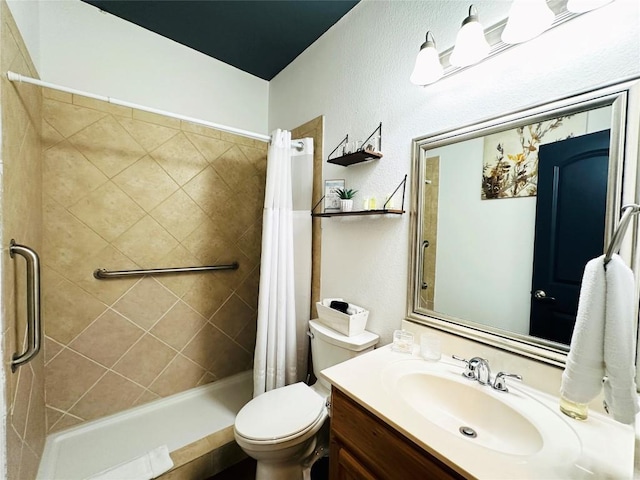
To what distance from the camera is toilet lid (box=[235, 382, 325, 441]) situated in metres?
1.09

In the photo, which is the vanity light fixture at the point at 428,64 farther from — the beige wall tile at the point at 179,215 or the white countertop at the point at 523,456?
the beige wall tile at the point at 179,215

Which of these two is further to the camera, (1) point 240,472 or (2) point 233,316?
(2) point 233,316

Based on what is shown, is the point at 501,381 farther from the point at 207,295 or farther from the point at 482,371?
the point at 207,295

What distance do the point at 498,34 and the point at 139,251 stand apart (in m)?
2.16

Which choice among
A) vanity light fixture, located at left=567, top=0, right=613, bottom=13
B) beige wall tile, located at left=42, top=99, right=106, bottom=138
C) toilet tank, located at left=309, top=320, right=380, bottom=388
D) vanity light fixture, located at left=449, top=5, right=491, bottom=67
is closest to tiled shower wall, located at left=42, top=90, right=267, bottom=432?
beige wall tile, located at left=42, top=99, right=106, bottom=138

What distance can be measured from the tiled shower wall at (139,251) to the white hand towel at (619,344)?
2.02 meters

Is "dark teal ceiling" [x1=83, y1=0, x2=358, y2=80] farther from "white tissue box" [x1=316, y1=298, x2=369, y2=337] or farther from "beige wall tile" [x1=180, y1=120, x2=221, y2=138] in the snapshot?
"white tissue box" [x1=316, y1=298, x2=369, y2=337]

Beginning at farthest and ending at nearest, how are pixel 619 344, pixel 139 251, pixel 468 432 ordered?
pixel 139 251, pixel 468 432, pixel 619 344

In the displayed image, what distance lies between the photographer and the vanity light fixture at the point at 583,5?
73cm

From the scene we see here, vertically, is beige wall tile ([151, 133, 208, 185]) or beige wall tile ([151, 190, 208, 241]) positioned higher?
beige wall tile ([151, 133, 208, 185])

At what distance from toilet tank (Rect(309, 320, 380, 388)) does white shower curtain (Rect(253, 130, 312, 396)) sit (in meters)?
0.23

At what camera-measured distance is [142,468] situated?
131 cm

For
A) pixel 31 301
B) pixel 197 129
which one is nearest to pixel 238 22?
pixel 197 129

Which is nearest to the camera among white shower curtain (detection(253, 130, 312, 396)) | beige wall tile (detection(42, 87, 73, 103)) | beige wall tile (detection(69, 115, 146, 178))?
beige wall tile (detection(42, 87, 73, 103))
